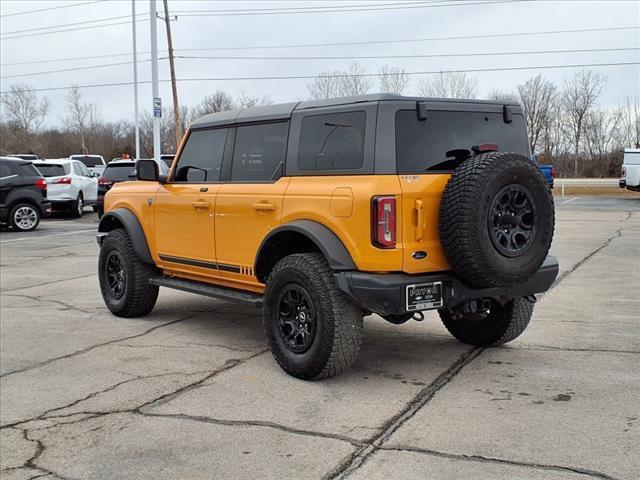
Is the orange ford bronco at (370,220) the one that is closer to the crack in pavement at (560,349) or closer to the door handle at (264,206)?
the door handle at (264,206)

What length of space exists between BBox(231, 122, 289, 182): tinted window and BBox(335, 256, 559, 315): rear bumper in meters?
1.29

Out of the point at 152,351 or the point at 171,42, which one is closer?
the point at 152,351

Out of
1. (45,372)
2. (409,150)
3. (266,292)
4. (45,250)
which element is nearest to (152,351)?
(45,372)

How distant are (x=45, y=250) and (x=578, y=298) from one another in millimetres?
10245

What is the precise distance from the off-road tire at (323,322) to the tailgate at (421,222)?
1.76 ft

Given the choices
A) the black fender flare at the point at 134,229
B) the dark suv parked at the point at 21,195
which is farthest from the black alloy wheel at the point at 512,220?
the dark suv parked at the point at 21,195

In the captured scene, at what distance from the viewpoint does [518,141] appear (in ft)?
18.5

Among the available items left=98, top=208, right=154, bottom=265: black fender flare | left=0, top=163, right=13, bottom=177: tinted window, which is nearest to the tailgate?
left=98, top=208, right=154, bottom=265: black fender flare

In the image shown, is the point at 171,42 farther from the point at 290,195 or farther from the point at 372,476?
the point at 372,476

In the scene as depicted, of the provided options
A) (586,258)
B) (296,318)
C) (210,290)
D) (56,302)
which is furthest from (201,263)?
(586,258)

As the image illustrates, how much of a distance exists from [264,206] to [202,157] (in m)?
→ 1.33

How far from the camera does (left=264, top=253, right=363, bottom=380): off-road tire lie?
4.88m

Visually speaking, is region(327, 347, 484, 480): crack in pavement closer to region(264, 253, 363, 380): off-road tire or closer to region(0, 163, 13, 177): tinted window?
region(264, 253, 363, 380): off-road tire

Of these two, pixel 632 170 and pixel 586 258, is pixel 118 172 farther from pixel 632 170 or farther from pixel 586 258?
pixel 632 170
